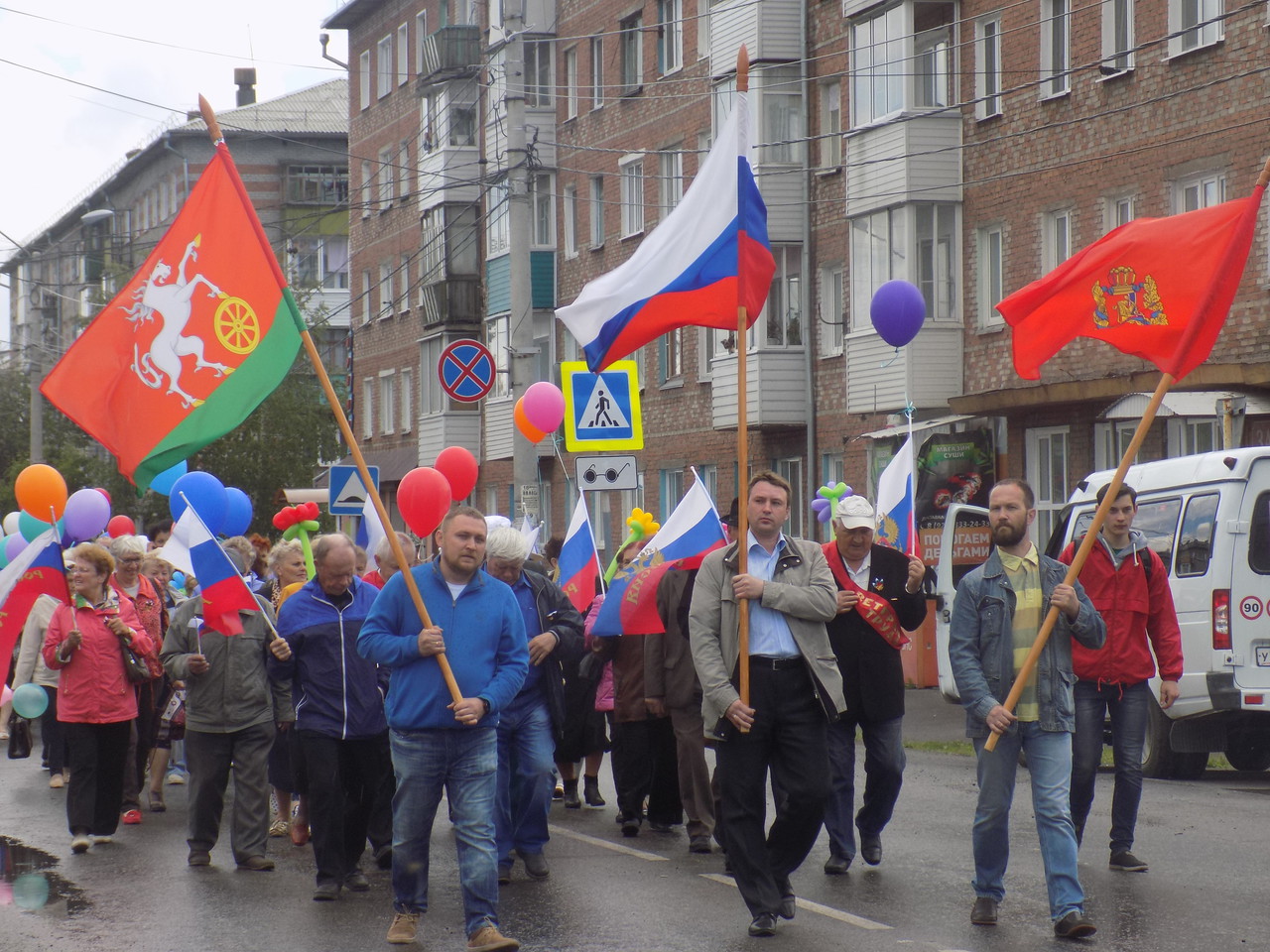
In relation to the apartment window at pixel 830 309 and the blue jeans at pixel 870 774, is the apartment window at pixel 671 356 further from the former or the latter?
the blue jeans at pixel 870 774

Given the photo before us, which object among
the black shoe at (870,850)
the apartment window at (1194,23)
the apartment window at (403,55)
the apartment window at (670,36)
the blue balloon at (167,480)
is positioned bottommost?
the black shoe at (870,850)

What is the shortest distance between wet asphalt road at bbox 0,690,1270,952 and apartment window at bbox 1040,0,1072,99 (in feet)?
50.2

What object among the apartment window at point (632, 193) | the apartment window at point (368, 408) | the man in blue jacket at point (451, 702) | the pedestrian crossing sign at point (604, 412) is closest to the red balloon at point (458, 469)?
the pedestrian crossing sign at point (604, 412)

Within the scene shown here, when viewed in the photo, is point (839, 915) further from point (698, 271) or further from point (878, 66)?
point (878, 66)

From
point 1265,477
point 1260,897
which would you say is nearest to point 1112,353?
point 1265,477

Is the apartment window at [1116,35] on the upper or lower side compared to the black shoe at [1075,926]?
upper

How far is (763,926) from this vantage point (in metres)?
8.22

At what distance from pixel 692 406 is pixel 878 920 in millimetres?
28006

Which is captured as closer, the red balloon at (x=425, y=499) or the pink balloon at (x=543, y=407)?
the red balloon at (x=425, y=499)

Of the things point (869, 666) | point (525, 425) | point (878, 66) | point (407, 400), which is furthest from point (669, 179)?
point (869, 666)

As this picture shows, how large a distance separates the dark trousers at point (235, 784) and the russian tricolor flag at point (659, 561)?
82.8 inches

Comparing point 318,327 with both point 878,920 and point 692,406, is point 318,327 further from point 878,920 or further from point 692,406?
point 878,920

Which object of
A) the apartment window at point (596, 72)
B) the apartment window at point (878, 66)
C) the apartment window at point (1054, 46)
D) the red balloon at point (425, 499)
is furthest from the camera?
the apartment window at point (596, 72)

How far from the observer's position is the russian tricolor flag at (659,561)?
35.4 ft
